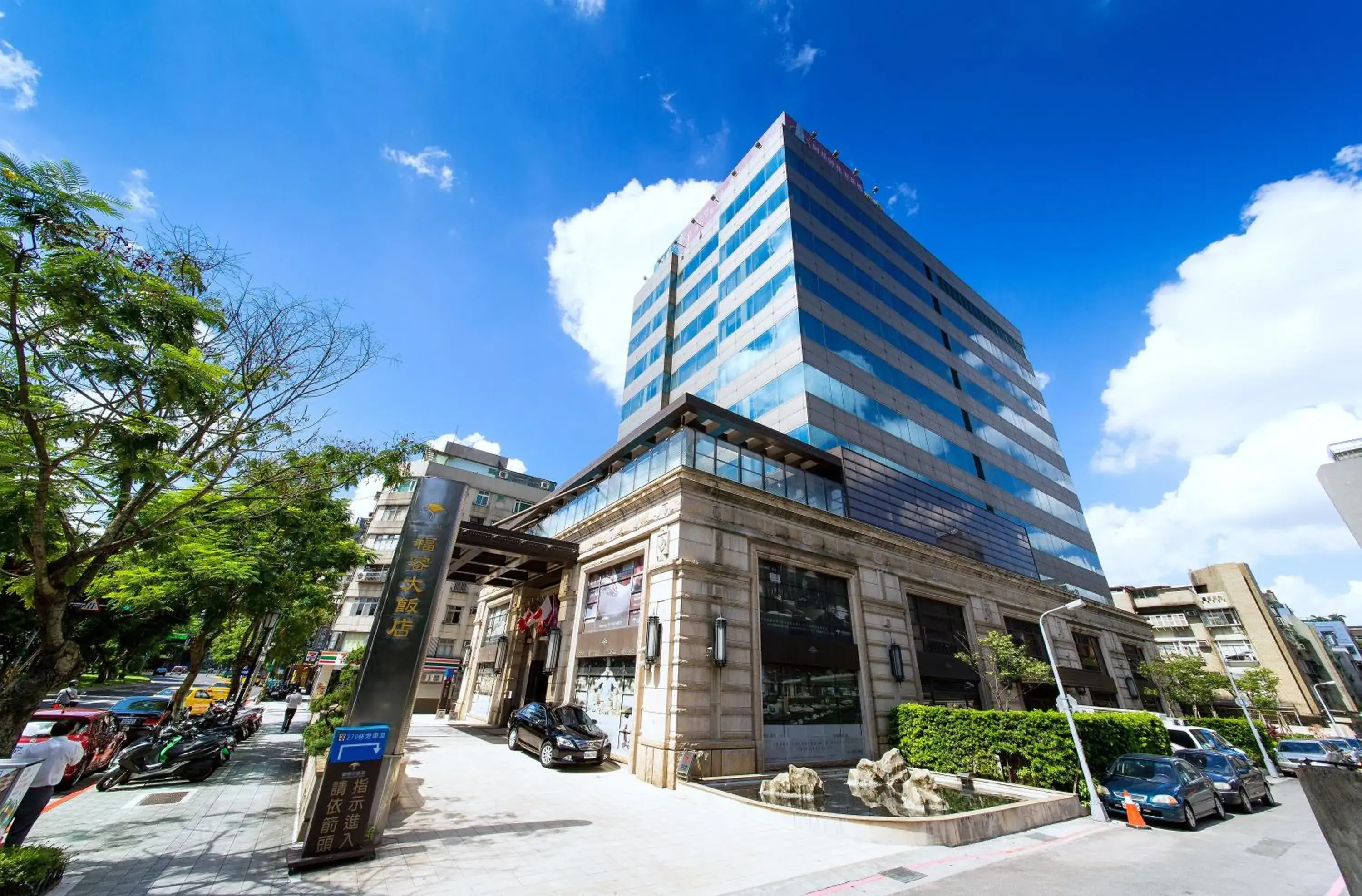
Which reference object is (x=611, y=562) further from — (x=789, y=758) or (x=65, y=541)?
(x=65, y=541)

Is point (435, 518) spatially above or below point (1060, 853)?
above

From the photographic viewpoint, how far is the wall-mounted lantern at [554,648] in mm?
20391

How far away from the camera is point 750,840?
9.39m

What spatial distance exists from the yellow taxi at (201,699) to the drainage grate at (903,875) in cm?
2525

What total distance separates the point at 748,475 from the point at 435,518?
1216cm

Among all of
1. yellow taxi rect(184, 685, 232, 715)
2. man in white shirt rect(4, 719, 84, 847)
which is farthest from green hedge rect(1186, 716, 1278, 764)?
yellow taxi rect(184, 685, 232, 715)

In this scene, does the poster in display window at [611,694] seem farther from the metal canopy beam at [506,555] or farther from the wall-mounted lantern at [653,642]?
the metal canopy beam at [506,555]

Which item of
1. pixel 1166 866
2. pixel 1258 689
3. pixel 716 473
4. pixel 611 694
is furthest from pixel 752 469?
pixel 1258 689

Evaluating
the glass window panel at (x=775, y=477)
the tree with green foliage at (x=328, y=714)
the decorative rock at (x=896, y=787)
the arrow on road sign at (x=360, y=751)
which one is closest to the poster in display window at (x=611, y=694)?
the decorative rock at (x=896, y=787)

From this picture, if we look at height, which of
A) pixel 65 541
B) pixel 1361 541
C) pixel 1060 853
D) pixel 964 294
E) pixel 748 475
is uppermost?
pixel 964 294

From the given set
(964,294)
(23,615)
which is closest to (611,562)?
(23,615)

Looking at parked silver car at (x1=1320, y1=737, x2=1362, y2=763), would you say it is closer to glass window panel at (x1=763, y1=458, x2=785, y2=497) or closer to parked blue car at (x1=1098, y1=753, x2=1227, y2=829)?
parked blue car at (x1=1098, y1=753, x2=1227, y2=829)

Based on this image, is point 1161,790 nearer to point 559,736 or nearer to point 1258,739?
point 559,736

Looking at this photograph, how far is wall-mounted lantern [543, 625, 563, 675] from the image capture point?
66.9 ft
